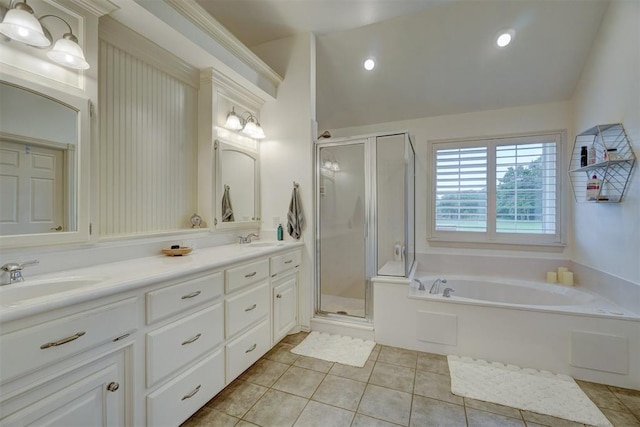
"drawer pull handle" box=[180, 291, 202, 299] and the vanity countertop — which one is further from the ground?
the vanity countertop

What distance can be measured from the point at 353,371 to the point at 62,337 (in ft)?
6.03

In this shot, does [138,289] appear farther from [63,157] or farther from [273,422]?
[273,422]

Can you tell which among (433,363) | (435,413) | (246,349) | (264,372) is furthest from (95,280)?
(433,363)

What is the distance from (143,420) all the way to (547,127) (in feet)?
14.4

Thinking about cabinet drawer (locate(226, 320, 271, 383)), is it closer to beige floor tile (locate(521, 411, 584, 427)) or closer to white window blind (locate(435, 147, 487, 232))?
beige floor tile (locate(521, 411, 584, 427))

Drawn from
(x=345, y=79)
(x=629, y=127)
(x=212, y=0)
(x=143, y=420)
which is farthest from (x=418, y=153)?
(x=143, y=420)

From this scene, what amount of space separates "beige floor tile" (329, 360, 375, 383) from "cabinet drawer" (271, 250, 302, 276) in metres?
0.90

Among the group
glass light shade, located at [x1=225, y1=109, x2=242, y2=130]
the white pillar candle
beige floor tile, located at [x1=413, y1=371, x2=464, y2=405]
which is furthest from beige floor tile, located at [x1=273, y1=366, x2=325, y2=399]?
the white pillar candle

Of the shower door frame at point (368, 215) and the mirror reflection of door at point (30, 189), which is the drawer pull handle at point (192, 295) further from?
the shower door frame at point (368, 215)

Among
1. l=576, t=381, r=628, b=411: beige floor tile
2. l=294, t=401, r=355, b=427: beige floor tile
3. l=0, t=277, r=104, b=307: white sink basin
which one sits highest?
l=0, t=277, r=104, b=307: white sink basin

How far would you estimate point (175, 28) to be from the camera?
6.26ft

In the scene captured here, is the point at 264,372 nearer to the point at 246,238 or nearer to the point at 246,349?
the point at 246,349

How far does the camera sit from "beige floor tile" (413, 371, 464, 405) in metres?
1.89

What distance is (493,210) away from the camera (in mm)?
3412
